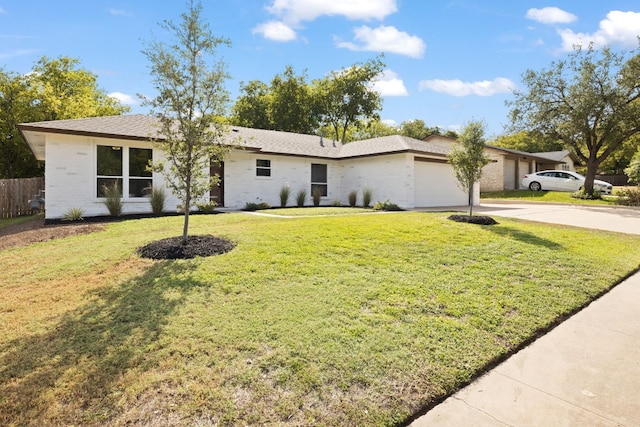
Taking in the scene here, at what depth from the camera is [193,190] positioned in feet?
20.7

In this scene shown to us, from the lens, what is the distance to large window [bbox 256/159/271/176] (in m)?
16.4

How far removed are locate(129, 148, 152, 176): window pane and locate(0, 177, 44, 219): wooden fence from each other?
6.66m

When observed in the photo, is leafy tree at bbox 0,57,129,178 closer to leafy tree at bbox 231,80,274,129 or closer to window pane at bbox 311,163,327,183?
leafy tree at bbox 231,80,274,129

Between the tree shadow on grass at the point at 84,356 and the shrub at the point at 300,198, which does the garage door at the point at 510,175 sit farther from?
the tree shadow on grass at the point at 84,356

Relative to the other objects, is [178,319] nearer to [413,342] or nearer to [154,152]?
[413,342]

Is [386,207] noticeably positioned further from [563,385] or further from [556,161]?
[556,161]

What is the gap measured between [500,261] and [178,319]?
5.44 meters

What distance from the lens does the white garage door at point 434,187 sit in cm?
1728

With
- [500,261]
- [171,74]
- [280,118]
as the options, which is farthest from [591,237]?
[280,118]

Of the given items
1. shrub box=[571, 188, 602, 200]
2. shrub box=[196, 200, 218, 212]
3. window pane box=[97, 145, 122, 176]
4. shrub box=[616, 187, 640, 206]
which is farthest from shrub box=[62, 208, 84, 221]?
shrub box=[616, 187, 640, 206]

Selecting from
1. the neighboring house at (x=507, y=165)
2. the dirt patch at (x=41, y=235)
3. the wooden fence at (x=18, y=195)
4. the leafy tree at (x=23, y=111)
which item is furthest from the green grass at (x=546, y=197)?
the leafy tree at (x=23, y=111)

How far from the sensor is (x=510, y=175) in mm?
30594

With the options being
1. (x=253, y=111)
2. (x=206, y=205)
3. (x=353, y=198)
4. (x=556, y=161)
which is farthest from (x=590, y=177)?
(x=253, y=111)

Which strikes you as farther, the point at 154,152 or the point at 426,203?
the point at 426,203
